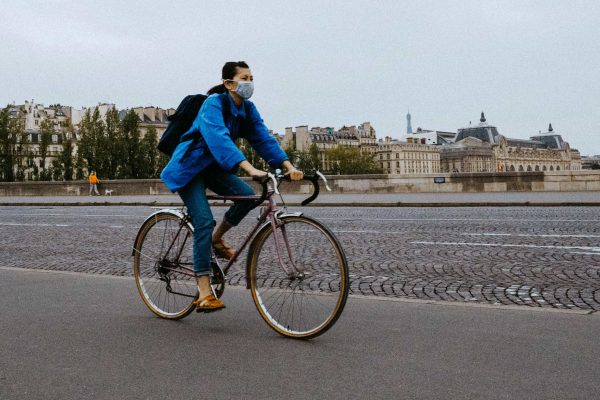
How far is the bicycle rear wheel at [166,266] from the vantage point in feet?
16.6

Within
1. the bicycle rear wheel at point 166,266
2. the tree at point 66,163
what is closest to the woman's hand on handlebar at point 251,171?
the bicycle rear wheel at point 166,266

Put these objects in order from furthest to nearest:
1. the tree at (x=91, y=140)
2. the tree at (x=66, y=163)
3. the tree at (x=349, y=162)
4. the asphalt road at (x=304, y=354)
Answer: the tree at (x=349, y=162) < the tree at (x=91, y=140) < the tree at (x=66, y=163) < the asphalt road at (x=304, y=354)

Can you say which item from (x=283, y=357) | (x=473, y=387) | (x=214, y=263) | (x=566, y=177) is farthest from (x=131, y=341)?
(x=566, y=177)

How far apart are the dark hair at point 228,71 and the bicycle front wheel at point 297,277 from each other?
94 centimetres

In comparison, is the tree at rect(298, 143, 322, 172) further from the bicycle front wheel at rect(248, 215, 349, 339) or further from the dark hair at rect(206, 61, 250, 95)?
the bicycle front wheel at rect(248, 215, 349, 339)

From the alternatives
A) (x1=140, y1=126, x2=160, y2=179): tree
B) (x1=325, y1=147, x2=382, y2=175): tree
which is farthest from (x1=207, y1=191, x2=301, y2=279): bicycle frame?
(x1=325, y1=147, x2=382, y2=175): tree

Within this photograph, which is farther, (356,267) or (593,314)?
(356,267)

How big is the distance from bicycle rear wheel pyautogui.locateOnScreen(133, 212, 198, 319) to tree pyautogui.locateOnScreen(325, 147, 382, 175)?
123174 mm

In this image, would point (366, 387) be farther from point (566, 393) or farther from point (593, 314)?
point (593, 314)

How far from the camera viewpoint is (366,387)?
342 centimetres

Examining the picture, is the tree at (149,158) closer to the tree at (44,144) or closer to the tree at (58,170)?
the tree at (58,170)

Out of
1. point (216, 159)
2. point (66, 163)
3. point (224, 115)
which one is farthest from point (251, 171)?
point (66, 163)

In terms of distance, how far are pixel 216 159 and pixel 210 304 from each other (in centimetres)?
90

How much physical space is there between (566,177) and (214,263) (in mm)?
24642
